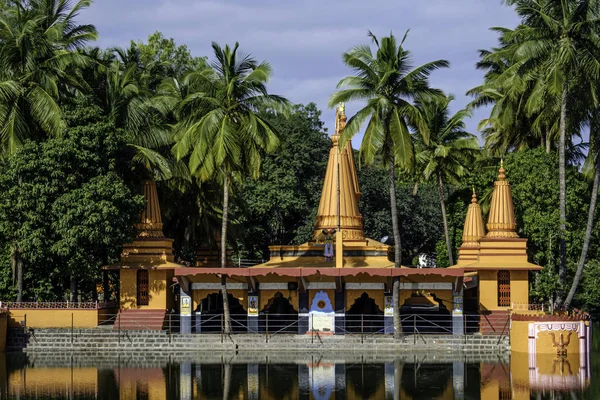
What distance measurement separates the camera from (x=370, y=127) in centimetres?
3684

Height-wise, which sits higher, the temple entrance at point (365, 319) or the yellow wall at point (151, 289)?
the yellow wall at point (151, 289)

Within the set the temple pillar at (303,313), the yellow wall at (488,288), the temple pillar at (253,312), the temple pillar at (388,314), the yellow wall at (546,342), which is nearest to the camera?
the yellow wall at (546,342)

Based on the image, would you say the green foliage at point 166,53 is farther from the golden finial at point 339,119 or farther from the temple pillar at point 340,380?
the temple pillar at point 340,380

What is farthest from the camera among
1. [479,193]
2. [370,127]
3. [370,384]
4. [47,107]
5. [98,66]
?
[479,193]

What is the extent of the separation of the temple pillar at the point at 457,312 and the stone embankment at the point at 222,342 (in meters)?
0.97

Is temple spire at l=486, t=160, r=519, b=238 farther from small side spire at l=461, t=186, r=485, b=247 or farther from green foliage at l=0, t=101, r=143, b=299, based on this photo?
green foliage at l=0, t=101, r=143, b=299

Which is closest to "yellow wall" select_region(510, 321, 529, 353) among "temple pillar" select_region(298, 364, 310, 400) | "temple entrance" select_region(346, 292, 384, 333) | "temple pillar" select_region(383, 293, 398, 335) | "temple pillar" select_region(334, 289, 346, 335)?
"temple pillar" select_region(383, 293, 398, 335)

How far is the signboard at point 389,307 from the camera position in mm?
38281

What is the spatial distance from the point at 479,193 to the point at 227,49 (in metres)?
16.9

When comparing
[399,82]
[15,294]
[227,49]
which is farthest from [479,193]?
[15,294]

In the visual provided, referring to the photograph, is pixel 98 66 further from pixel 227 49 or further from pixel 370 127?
pixel 370 127

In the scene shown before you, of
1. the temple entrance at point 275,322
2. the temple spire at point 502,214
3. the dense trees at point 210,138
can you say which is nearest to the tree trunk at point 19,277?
the dense trees at point 210,138

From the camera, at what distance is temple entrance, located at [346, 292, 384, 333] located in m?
38.1

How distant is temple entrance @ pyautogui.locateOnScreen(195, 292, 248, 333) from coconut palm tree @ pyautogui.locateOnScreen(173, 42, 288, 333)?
1535 millimetres
